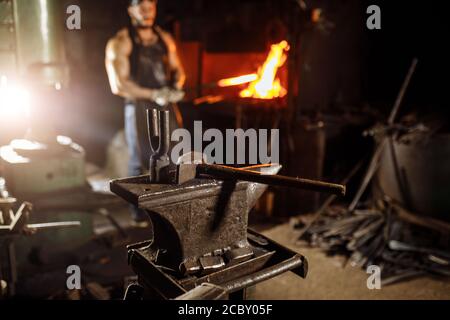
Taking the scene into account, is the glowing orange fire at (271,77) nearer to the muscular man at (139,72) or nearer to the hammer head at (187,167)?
the muscular man at (139,72)

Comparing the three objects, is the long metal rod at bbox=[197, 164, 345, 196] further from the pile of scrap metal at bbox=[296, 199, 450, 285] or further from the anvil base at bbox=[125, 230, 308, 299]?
the pile of scrap metal at bbox=[296, 199, 450, 285]

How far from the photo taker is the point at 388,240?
5434 mm

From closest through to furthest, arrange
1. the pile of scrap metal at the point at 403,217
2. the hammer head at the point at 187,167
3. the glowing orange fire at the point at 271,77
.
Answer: the hammer head at the point at 187,167 < the pile of scrap metal at the point at 403,217 < the glowing orange fire at the point at 271,77

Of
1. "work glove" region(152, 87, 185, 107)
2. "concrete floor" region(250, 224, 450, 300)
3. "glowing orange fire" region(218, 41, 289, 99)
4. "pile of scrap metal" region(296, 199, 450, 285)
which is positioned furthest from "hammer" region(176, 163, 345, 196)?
"glowing orange fire" region(218, 41, 289, 99)

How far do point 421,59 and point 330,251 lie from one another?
5525 mm

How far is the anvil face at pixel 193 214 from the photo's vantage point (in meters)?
2.08

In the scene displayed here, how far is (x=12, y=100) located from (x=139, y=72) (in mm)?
2009

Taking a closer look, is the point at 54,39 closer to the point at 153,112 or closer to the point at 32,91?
the point at 32,91

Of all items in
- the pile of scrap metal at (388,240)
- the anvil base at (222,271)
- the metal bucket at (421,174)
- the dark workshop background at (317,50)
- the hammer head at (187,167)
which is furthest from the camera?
the dark workshop background at (317,50)

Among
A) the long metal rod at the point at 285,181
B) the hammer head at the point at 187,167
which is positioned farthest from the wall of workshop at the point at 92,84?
the long metal rod at the point at 285,181

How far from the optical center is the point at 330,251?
546 centimetres

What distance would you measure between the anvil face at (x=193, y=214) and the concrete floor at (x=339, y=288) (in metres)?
2.03
